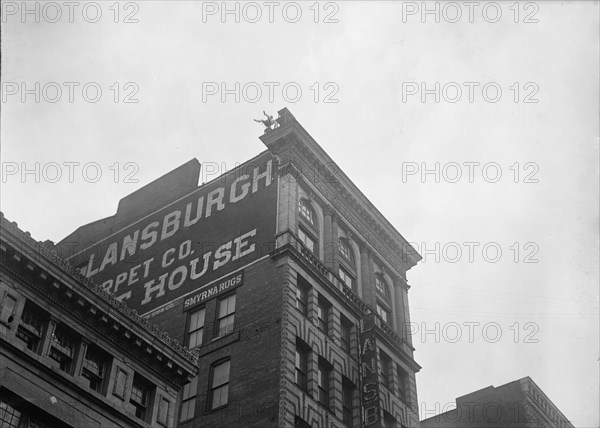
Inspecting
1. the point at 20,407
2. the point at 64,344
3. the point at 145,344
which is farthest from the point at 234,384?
the point at 20,407

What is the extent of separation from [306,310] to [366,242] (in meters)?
12.5

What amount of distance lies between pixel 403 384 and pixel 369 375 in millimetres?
6931

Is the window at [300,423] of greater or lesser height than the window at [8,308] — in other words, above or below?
above

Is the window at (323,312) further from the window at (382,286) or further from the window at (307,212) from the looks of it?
the window at (382,286)

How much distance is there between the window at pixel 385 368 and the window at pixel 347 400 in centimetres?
443

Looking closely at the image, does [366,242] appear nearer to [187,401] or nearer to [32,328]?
[187,401]

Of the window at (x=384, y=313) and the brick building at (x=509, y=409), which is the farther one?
the brick building at (x=509, y=409)

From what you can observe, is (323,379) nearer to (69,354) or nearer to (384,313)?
(384,313)

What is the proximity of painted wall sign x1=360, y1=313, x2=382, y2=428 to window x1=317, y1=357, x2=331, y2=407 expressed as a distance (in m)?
2.76

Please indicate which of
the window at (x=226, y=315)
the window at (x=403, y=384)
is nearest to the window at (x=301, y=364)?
the window at (x=226, y=315)

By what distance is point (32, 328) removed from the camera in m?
31.2

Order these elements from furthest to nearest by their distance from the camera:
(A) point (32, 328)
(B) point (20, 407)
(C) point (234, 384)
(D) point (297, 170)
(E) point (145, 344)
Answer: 1. (D) point (297, 170)
2. (C) point (234, 384)
3. (E) point (145, 344)
4. (A) point (32, 328)
5. (B) point (20, 407)

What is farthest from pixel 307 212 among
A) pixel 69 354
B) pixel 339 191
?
pixel 69 354

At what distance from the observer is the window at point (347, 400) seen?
49844 mm
